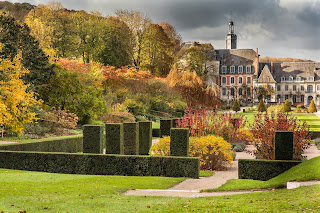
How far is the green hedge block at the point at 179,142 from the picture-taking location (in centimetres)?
1148

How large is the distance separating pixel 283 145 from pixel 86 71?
1813 centimetres

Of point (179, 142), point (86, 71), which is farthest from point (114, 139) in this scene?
point (86, 71)

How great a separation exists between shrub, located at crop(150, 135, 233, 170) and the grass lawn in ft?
13.2

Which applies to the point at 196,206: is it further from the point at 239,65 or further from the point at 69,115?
the point at 239,65

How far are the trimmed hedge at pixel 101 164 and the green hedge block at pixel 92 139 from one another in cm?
97

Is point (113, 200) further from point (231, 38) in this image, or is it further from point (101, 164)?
point (231, 38)

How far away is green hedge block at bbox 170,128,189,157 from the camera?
11.5 m

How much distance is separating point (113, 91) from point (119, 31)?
11749 mm

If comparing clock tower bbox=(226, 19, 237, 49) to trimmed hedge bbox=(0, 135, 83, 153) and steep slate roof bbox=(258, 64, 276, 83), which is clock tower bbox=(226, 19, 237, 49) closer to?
steep slate roof bbox=(258, 64, 276, 83)

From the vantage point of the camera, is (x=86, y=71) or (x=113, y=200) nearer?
(x=113, y=200)

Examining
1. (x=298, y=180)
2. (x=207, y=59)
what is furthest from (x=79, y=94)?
(x=207, y=59)

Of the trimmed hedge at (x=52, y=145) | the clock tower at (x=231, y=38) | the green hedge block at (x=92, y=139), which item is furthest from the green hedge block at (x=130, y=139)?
the clock tower at (x=231, y=38)

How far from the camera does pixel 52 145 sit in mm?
14438

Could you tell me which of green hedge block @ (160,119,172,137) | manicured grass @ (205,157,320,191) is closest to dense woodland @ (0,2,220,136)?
green hedge block @ (160,119,172,137)
